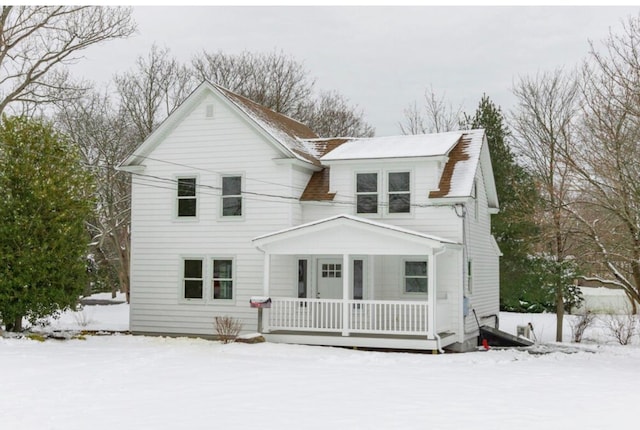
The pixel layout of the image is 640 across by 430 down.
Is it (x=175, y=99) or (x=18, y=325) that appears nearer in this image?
(x=18, y=325)

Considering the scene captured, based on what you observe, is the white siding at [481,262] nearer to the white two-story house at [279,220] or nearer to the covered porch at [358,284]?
the white two-story house at [279,220]

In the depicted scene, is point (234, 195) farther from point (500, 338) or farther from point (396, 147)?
point (500, 338)

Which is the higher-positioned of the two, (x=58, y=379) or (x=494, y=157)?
(x=494, y=157)

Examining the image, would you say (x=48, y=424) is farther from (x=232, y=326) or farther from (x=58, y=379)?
(x=232, y=326)

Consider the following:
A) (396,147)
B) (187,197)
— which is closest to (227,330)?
(187,197)

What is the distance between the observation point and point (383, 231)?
17812 mm

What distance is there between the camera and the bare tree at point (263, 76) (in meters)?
41.8

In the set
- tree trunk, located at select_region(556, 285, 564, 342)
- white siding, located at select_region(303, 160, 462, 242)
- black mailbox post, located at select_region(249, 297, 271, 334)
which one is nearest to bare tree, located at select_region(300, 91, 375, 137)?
tree trunk, located at select_region(556, 285, 564, 342)

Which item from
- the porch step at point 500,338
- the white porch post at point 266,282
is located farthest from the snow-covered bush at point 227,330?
the porch step at point 500,338

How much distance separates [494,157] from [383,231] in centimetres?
1611

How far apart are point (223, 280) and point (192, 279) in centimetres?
106

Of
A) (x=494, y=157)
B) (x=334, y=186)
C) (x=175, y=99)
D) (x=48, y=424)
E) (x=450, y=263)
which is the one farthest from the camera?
(x=175, y=99)

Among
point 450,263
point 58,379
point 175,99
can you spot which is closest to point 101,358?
point 58,379

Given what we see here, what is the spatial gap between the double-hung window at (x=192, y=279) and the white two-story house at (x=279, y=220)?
0.04 metres
